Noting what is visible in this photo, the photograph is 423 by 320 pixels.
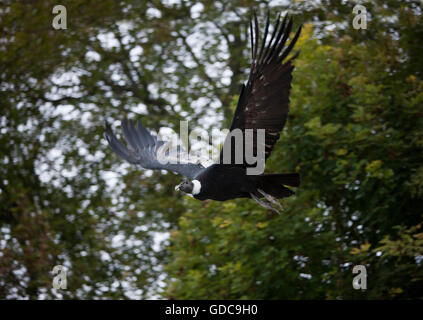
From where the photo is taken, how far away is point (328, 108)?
378 inches

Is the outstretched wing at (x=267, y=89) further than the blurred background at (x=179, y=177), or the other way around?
the blurred background at (x=179, y=177)

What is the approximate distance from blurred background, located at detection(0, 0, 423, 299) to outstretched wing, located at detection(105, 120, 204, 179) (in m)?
1.44

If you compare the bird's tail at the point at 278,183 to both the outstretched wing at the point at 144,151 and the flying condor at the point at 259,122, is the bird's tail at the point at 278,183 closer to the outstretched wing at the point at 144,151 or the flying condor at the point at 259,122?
the flying condor at the point at 259,122

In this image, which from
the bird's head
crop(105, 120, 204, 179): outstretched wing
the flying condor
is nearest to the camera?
the flying condor

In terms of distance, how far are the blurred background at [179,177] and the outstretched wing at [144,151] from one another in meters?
1.44

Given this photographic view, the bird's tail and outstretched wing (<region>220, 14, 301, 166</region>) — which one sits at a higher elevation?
outstretched wing (<region>220, 14, 301, 166</region>)

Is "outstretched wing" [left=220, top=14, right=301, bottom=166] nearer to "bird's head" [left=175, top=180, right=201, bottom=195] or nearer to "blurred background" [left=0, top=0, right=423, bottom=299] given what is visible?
"bird's head" [left=175, top=180, right=201, bottom=195]

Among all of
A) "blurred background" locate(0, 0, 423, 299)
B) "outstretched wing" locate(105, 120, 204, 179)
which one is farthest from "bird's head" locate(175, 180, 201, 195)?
"blurred background" locate(0, 0, 423, 299)

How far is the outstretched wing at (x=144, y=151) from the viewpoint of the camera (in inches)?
290

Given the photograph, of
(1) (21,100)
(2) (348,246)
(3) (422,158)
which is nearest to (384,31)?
(3) (422,158)

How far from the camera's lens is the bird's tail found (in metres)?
6.42

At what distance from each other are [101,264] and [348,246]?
17.7 ft

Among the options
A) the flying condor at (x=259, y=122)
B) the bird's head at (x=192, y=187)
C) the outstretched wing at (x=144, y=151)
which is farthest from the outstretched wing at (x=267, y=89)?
the outstretched wing at (x=144, y=151)

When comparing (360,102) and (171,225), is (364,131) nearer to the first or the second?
(360,102)
